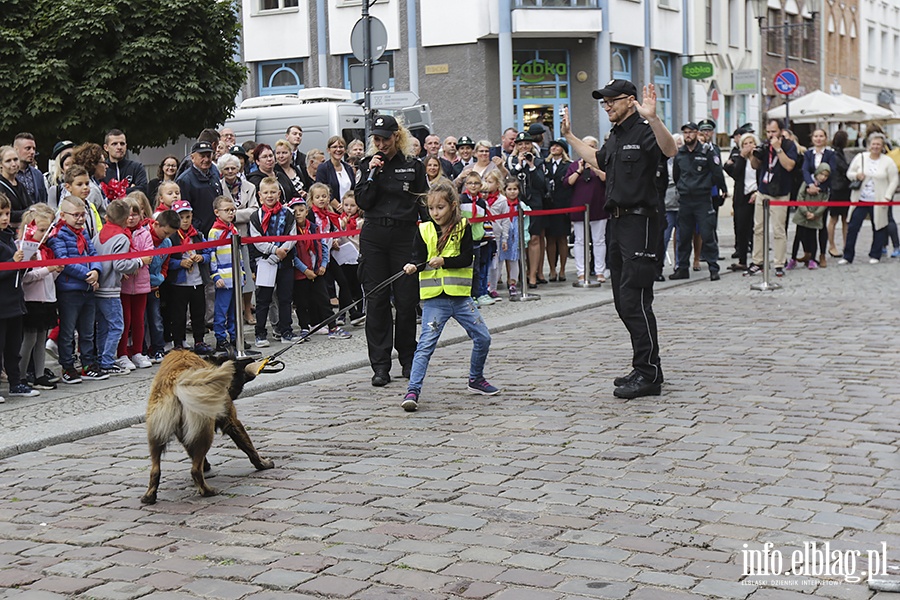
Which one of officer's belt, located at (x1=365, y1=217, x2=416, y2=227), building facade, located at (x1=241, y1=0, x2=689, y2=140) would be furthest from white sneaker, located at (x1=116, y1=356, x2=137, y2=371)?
building facade, located at (x1=241, y1=0, x2=689, y2=140)

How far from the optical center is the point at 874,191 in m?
20.0

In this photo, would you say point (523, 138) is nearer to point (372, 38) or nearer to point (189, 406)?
point (372, 38)

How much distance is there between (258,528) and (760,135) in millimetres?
44312

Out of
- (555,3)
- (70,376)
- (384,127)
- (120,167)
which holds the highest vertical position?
(555,3)

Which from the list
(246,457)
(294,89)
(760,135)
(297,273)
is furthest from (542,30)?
(246,457)

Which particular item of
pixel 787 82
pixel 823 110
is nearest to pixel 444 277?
pixel 787 82

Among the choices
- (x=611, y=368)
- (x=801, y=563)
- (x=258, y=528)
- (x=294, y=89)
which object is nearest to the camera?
(x=801, y=563)

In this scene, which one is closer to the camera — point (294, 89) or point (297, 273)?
point (297, 273)

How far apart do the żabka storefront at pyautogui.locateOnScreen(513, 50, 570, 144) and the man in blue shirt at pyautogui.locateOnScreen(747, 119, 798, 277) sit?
1787 centimetres

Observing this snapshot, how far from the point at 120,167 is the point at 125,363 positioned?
111 inches

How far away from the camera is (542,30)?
34844 millimetres

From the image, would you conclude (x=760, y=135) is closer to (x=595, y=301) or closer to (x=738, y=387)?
(x=595, y=301)

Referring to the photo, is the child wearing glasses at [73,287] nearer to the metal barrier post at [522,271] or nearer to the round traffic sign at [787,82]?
the metal barrier post at [522,271]

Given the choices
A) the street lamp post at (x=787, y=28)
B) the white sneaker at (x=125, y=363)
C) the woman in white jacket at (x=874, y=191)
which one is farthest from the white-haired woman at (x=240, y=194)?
the street lamp post at (x=787, y=28)
